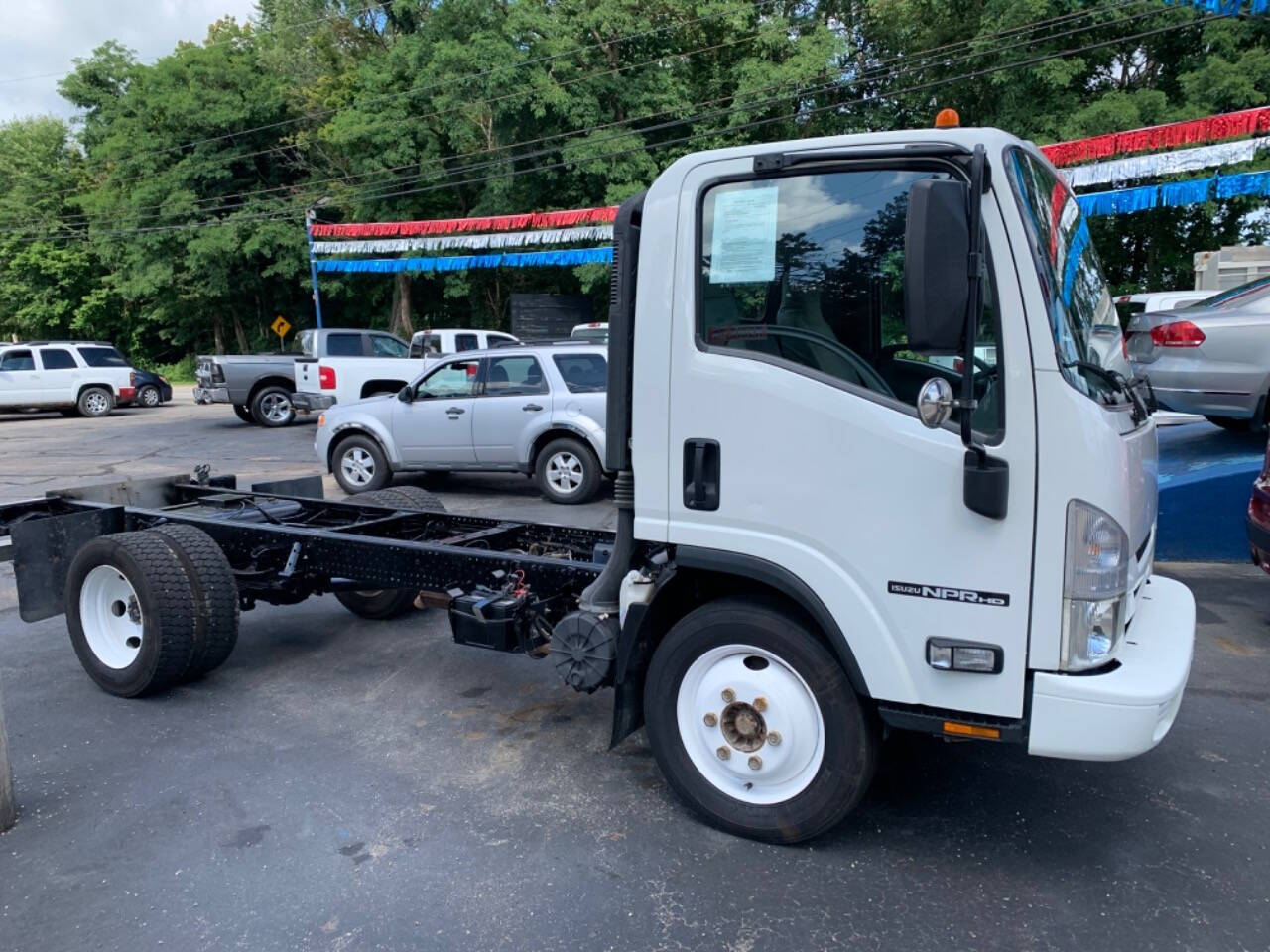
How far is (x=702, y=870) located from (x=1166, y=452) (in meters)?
7.38

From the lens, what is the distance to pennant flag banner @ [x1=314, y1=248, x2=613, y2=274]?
26.5 m

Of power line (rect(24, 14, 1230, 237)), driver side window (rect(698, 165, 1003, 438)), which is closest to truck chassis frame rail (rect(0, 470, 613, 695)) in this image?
driver side window (rect(698, 165, 1003, 438))

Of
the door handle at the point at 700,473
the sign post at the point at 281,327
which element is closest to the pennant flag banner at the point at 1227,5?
the door handle at the point at 700,473

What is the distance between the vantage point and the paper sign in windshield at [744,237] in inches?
128

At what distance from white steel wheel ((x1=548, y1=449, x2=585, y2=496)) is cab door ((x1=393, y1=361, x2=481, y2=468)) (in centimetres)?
109

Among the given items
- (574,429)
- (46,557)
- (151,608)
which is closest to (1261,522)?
(151,608)

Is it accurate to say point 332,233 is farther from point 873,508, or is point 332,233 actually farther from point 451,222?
point 873,508

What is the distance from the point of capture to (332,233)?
32656 millimetres

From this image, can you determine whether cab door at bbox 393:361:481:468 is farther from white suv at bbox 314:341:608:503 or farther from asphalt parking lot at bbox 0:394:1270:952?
asphalt parking lot at bbox 0:394:1270:952

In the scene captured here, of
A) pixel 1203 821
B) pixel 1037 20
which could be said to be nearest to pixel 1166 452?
pixel 1203 821

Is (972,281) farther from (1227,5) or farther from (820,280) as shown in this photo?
(1227,5)

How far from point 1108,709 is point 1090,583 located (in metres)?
0.38

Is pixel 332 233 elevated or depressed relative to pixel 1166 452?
elevated

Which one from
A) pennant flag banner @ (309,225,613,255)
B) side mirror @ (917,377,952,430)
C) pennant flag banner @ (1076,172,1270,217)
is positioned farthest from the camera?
pennant flag banner @ (309,225,613,255)
